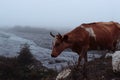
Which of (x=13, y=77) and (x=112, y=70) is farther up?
(x=112, y=70)

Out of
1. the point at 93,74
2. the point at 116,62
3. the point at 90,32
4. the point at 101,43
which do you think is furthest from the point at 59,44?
the point at 116,62

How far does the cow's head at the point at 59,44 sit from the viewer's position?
48.1ft

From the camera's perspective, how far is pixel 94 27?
50.5 ft

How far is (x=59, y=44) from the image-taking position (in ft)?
48.4

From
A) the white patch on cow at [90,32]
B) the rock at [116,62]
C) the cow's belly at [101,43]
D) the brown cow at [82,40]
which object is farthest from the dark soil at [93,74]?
the white patch on cow at [90,32]

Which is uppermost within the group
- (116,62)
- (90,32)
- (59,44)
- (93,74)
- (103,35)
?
A: (90,32)

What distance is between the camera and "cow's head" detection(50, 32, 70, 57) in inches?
578

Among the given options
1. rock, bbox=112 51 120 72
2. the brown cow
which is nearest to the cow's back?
the brown cow

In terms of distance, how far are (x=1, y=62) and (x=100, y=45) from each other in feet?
77.8

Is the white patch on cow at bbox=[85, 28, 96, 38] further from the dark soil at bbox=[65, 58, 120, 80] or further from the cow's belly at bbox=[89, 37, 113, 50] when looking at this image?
the dark soil at bbox=[65, 58, 120, 80]

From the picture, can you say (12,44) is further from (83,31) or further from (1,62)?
(83,31)

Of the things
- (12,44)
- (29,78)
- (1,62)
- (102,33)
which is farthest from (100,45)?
(12,44)

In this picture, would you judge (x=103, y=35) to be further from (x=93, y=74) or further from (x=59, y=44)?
(x=59, y=44)

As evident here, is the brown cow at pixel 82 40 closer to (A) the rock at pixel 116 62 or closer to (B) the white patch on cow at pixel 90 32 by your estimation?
(B) the white patch on cow at pixel 90 32
